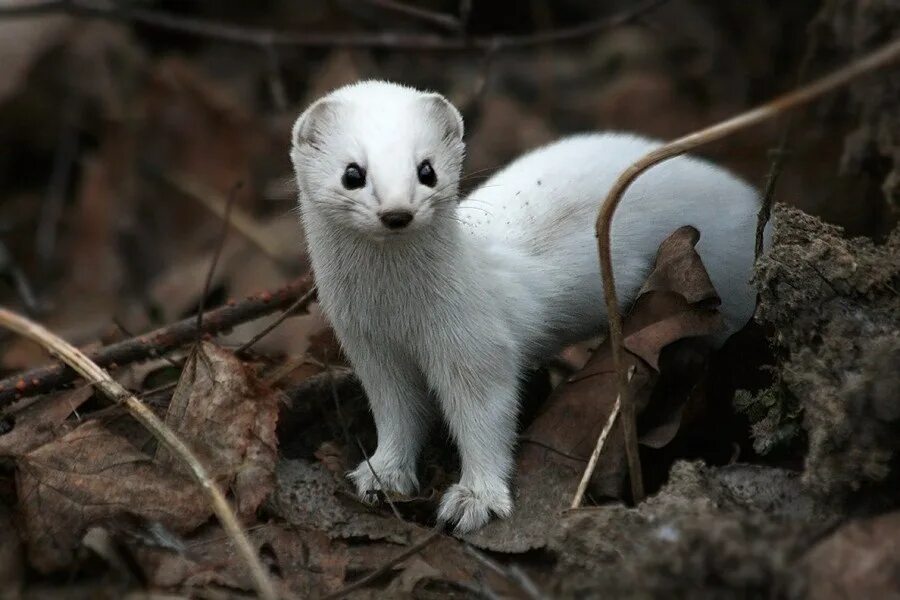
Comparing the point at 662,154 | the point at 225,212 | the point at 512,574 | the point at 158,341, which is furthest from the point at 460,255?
the point at 225,212

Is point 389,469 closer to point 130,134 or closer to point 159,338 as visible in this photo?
point 159,338

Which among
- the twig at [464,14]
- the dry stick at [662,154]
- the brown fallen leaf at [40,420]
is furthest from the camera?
the twig at [464,14]

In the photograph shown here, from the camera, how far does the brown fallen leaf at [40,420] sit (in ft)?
12.8

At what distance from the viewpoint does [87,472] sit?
3.75m

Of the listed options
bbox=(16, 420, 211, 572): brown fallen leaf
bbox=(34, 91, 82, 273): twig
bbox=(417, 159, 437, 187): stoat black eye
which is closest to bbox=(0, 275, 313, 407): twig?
bbox=(16, 420, 211, 572): brown fallen leaf

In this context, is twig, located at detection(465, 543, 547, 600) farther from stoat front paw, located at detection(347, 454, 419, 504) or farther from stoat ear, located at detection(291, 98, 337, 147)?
stoat ear, located at detection(291, 98, 337, 147)

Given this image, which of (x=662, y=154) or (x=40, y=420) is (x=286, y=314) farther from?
(x=662, y=154)

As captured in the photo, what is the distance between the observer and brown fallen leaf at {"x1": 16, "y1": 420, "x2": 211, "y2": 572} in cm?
352

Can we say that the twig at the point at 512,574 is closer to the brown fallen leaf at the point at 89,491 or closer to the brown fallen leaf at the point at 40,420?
the brown fallen leaf at the point at 89,491

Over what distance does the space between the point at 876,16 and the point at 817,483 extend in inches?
98.1

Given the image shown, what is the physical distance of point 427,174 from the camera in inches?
144

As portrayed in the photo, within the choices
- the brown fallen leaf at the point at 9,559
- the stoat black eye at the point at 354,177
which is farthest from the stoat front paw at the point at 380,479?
the brown fallen leaf at the point at 9,559

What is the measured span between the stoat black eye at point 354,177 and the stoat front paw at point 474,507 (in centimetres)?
111

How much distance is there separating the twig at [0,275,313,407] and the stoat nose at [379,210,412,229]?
1.27m
